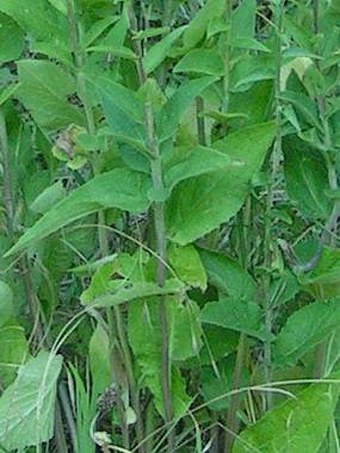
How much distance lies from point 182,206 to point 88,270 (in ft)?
0.41

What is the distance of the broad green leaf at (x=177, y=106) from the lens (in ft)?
3.08

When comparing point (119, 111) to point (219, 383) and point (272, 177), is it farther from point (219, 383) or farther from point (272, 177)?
point (219, 383)

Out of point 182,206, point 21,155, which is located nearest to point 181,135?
point 182,206

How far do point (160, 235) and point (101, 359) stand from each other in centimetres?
18

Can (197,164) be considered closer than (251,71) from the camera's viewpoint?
Yes

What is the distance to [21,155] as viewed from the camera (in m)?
1.24

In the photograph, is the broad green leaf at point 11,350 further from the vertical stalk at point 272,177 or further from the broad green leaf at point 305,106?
the broad green leaf at point 305,106

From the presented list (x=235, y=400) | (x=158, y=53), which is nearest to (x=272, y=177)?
(x=158, y=53)

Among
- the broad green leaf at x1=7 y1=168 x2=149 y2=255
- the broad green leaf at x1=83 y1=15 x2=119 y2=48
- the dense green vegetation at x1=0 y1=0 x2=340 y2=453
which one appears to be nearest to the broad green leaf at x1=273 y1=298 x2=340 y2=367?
the dense green vegetation at x1=0 y1=0 x2=340 y2=453

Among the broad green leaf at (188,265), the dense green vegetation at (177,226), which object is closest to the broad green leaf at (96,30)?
the dense green vegetation at (177,226)

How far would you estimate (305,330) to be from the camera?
107 cm

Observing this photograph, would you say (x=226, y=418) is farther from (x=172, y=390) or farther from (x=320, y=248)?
(x=320, y=248)

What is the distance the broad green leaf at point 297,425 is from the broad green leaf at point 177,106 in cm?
28

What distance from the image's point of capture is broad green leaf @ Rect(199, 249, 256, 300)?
42.9 inches
